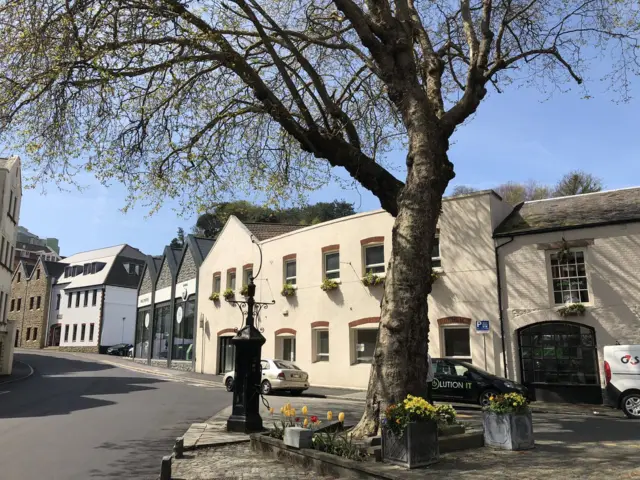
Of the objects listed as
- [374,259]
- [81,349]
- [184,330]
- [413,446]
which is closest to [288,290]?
[374,259]

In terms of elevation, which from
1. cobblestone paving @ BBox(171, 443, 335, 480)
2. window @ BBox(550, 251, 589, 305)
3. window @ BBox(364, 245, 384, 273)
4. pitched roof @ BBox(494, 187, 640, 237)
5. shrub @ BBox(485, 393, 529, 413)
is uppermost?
pitched roof @ BBox(494, 187, 640, 237)

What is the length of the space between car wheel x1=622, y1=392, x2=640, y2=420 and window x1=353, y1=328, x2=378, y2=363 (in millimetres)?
9840

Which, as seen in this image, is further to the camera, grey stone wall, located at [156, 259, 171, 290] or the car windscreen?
grey stone wall, located at [156, 259, 171, 290]

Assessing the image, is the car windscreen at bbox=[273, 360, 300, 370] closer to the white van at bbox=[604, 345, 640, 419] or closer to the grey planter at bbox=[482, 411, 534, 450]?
the white van at bbox=[604, 345, 640, 419]

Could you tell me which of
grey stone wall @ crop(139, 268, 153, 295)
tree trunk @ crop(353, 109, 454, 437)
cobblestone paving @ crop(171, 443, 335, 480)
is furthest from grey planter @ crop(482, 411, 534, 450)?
grey stone wall @ crop(139, 268, 153, 295)

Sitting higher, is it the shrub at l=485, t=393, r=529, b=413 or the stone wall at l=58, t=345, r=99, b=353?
the stone wall at l=58, t=345, r=99, b=353

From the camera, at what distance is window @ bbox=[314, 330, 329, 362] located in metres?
23.5

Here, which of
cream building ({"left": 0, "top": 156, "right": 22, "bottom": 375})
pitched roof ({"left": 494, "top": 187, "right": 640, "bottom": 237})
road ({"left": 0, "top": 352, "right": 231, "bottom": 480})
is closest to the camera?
road ({"left": 0, "top": 352, "right": 231, "bottom": 480})

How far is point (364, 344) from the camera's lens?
71.4ft

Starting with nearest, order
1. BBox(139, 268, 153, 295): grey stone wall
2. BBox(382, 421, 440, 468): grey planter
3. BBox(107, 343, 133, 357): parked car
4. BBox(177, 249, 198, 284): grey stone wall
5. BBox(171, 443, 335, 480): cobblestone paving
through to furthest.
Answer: BBox(382, 421, 440, 468): grey planter
BBox(171, 443, 335, 480): cobblestone paving
BBox(177, 249, 198, 284): grey stone wall
BBox(139, 268, 153, 295): grey stone wall
BBox(107, 343, 133, 357): parked car

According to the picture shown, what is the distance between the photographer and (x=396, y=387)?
26.7 ft

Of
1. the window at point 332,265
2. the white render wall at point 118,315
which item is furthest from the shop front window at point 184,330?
the white render wall at point 118,315

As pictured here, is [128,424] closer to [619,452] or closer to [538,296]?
[619,452]

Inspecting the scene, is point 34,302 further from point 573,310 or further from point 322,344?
point 573,310
